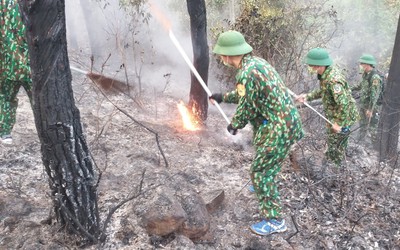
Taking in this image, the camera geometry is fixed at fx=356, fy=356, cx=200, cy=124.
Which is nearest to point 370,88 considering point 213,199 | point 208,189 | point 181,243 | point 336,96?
point 336,96

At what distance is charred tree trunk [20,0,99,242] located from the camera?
96.1 inches

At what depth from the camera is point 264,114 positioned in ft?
11.3

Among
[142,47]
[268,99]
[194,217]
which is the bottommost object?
[194,217]

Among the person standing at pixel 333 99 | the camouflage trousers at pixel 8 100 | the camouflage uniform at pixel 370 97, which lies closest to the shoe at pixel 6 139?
the camouflage trousers at pixel 8 100

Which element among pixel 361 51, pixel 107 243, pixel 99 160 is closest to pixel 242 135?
pixel 99 160

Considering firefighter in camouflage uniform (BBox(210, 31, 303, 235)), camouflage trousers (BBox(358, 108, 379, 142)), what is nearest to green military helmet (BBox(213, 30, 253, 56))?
firefighter in camouflage uniform (BBox(210, 31, 303, 235))

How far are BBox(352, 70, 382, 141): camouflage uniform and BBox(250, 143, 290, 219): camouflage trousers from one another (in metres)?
3.92

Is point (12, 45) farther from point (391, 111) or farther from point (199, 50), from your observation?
point (391, 111)

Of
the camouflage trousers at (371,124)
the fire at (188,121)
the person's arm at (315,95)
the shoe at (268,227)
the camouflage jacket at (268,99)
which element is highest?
the camouflage jacket at (268,99)

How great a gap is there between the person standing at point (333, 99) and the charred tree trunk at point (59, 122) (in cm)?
319

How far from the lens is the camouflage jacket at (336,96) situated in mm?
4605

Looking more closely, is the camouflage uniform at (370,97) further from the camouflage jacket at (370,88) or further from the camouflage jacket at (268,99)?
the camouflage jacket at (268,99)

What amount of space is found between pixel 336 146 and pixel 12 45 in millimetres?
4422

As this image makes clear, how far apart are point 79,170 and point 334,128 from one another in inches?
137
